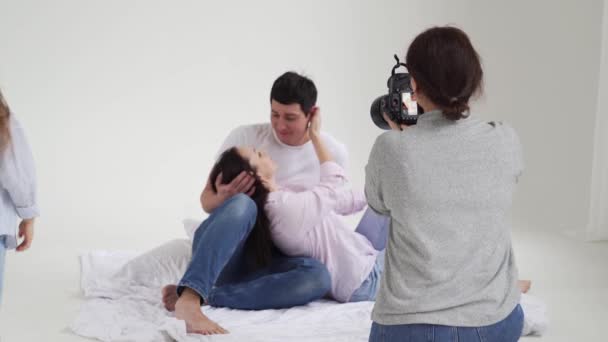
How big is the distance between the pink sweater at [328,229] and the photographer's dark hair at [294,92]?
30 cm

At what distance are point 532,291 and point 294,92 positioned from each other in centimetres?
115

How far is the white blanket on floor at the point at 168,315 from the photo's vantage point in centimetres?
275

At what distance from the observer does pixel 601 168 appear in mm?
4590

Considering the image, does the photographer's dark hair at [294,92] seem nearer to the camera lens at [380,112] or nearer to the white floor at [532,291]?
the camera lens at [380,112]

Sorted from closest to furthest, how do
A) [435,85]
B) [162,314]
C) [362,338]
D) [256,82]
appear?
1. [435,85]
2. [362,338]
3. [162,314]
4. [256,82]

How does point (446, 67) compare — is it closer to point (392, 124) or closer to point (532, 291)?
point (392, 124)

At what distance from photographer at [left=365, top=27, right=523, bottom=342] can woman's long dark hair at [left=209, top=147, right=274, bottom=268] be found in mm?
1315

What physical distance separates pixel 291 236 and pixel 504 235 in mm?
1365

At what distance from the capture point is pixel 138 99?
17.4 feet

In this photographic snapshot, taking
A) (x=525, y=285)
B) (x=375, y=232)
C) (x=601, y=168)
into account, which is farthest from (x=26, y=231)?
(x=601, y=168)

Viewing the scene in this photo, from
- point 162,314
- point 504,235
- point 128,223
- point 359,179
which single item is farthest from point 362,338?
point 359,179

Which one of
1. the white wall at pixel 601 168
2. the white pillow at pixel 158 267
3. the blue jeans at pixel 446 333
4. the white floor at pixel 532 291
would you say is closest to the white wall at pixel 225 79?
the white wall at pixel 601 168

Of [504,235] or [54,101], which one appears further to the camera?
[54,101]

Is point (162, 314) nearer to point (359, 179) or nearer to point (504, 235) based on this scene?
point (504, 235)
